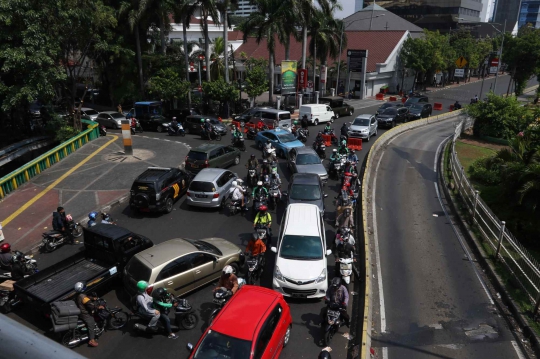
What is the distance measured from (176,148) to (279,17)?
17.6m

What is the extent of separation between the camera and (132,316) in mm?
10477

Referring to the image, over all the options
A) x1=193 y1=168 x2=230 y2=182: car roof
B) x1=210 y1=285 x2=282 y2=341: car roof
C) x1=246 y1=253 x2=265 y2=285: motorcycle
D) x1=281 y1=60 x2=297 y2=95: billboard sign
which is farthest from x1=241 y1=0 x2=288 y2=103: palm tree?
x1=210 y1=285 x2=282 y2=341: car roof

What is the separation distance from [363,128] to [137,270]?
884 inches

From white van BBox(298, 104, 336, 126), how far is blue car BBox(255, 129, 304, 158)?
9439mm

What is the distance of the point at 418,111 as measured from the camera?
130 feet

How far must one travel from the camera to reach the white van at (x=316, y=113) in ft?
115

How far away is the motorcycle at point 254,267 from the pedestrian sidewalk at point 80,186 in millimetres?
8062

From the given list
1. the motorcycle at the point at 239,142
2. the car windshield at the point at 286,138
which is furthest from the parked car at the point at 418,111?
the motorcycle at the point at 239,142

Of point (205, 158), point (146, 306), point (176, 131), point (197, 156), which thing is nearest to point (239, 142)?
point (197, 156)

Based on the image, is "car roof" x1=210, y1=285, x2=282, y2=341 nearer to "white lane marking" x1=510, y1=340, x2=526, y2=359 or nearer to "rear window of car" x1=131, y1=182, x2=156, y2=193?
"white lane marking" x1=510, y1=340, x2=526, y2=359

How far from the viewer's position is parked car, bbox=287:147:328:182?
65.5 feet

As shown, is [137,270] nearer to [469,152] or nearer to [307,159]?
[307,159]

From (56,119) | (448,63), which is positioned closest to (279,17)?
(56,119)

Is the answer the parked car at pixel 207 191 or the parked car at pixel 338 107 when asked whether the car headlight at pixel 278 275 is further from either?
the parked car at pixel 338 107
